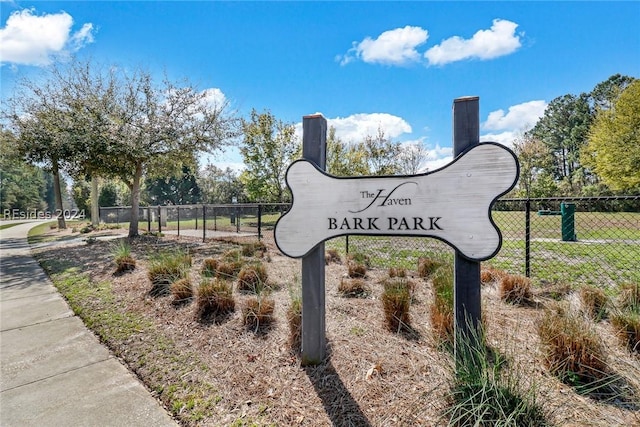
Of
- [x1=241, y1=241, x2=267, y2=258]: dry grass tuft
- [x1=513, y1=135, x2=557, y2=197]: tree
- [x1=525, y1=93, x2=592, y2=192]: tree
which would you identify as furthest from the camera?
[x1=525, y1=93, x2=592, y2=192]: tree

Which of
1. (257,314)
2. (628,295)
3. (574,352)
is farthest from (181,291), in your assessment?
(628,295)

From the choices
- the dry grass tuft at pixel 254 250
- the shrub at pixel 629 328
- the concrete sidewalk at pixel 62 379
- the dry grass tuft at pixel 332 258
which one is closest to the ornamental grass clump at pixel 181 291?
the concrete sidewalk at pixel 62 379

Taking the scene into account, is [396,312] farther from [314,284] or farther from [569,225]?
[569,225]

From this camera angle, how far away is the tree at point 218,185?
4381 cm

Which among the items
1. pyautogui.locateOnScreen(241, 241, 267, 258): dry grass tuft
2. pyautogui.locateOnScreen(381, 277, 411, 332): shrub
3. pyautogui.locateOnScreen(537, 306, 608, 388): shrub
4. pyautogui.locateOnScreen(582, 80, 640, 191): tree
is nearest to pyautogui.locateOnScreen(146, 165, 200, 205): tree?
pyautogui.locateOnScreen(241, 241, 267, 258): dry grass tuft

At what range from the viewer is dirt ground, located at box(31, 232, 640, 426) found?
1.85m

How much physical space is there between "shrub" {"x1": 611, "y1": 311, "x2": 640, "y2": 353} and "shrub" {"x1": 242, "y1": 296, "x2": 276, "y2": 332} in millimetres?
2984

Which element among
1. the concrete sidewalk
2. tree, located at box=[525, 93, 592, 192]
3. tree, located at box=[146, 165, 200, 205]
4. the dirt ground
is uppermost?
tree, located at box=[525, 93, 592, 192]

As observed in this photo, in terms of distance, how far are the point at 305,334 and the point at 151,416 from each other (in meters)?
1.14

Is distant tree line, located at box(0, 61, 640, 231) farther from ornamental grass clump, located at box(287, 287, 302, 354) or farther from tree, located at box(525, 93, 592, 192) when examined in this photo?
ornamental grass clump, located at box(287, 287, 302, 354)

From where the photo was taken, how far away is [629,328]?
8.02 ft

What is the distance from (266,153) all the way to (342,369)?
17.9 metres

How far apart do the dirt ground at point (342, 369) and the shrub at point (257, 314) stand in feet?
0.24

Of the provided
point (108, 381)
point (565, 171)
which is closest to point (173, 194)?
point (108, 381)
